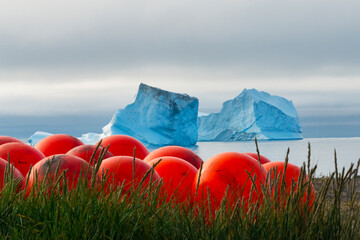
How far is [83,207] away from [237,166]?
5.61ft

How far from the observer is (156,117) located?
2628cm

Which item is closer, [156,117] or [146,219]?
[146,219]

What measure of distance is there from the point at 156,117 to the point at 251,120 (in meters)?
10.4

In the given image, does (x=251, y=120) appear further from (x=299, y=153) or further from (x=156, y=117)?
(x=156, y=117)

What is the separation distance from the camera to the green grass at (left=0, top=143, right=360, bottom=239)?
8.50ft

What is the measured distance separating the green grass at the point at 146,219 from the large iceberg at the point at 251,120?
30.5 m

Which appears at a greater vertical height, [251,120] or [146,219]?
[251,120]

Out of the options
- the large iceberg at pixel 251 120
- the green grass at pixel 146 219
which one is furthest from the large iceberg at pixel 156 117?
the green grass at pixel 146 219

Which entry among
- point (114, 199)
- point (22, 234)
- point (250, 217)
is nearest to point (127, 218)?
point (114, 199)

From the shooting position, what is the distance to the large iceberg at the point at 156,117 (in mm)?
25750

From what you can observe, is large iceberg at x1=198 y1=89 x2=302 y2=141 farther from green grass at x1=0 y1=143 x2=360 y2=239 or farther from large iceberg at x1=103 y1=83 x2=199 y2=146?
green grass at x1=0 y1=143 x2=360 y2=239

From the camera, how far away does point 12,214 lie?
9.01 ft

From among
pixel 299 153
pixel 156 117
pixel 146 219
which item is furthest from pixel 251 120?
pixel 146 219

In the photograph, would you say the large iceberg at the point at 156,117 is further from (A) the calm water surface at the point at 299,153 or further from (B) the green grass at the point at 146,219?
(B) the green grass at the point at 146,219
